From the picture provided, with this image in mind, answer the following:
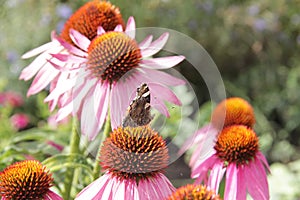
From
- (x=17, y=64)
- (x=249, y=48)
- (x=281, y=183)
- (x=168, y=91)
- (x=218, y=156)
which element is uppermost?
(x=249, y=48)

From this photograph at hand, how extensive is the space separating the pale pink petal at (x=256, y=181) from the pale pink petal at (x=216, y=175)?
2.1 inches

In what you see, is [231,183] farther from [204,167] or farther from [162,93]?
[162,93]

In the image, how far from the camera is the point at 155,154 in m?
0.81

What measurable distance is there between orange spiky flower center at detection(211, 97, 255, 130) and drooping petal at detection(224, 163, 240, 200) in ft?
0.52

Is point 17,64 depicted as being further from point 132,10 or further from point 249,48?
point 249,48

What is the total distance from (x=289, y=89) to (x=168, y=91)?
2.34m

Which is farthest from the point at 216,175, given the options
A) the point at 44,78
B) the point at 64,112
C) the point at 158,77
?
the point at 44,78

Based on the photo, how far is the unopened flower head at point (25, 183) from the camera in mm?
783

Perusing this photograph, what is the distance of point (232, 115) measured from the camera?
1.20 metres

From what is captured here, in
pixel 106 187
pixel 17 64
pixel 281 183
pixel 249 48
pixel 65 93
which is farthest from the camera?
pixel 249 48

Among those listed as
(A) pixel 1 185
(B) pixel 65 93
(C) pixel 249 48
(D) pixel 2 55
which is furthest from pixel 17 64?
(A) pixel 1 185

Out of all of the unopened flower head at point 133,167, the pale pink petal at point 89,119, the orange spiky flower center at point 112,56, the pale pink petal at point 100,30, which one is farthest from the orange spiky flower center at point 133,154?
the pale pink petal at point 100,30

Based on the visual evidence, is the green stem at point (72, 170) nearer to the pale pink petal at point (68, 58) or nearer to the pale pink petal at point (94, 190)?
the pale pink petal at point (68, 58)

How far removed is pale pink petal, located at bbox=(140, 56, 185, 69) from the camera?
0.97 meters
